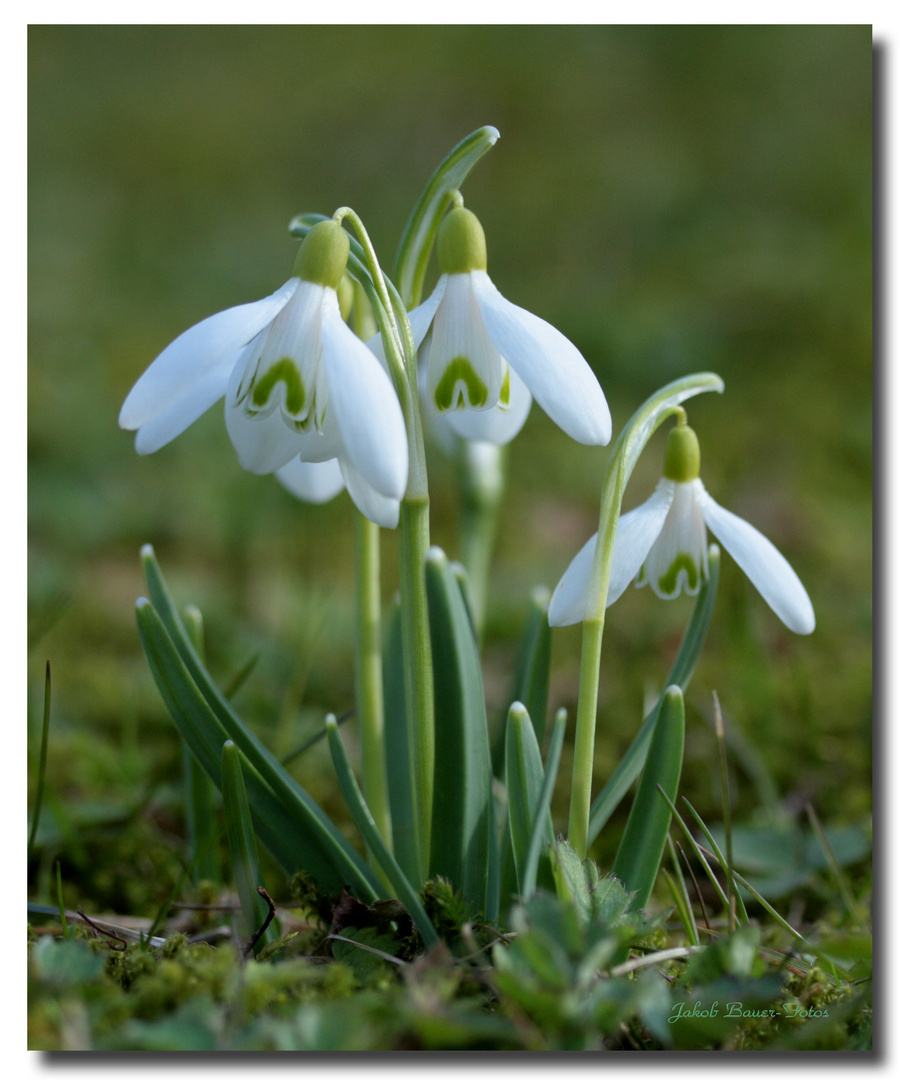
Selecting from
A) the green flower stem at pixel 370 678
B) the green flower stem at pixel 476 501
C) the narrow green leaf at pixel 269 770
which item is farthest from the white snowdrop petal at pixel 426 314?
the green flower stem at pixel 476 501

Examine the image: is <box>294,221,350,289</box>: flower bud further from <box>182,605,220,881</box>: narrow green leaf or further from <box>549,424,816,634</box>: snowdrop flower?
<box>182,605,220,881</box>: narrow green leaf

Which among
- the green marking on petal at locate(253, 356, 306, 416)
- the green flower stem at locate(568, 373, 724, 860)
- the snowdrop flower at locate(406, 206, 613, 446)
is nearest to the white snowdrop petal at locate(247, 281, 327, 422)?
the green marking on petal at locate(253, 356, 306, 416)

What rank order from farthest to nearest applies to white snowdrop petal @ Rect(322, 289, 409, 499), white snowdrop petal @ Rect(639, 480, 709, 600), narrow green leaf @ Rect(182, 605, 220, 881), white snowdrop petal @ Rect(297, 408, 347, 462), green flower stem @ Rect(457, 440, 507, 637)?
green flower stem @ Rect(457, 440, 507, 637), narrow green leaf @ Rect(182, 605, 220, 881), white snowdrop petal @ Rect(639, 480, 709, 600), white snowdrop petal @ Rect(297, 408, 347, 462), white snowdrop petal @ Rect(322, 289, 409, 499)

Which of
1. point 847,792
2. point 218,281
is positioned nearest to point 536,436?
point 218,281

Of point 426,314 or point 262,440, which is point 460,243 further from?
point 262,440

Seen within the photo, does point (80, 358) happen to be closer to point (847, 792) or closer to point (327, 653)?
point (327, 653)

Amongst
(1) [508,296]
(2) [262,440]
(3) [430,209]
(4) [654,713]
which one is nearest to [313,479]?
(2) [262,440]
